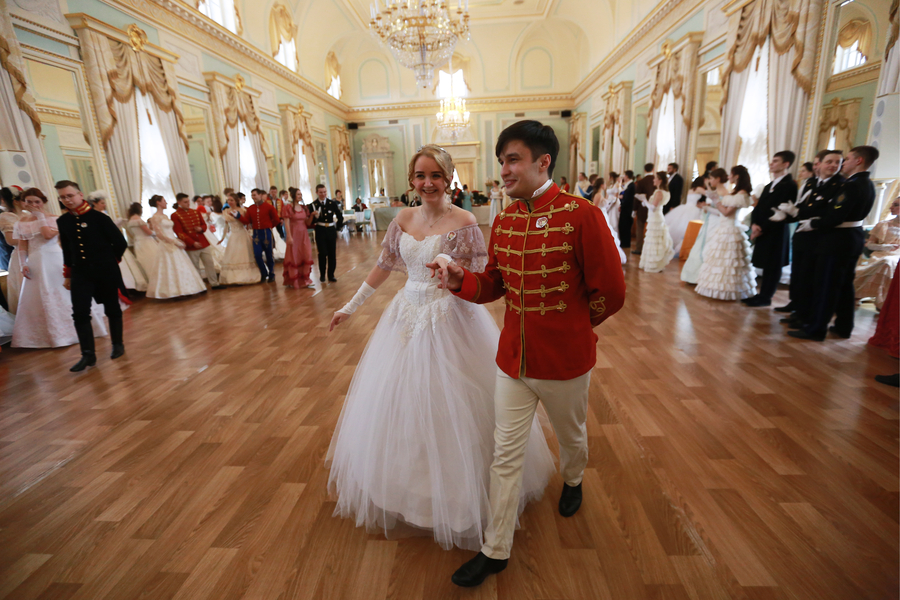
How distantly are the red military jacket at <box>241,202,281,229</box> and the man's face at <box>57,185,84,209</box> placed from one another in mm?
3400

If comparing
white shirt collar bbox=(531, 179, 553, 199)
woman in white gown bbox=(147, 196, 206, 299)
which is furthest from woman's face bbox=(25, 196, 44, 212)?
white shirt collar bbox=(531, 179, 553, 199)

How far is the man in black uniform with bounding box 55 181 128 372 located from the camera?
11.7 feet

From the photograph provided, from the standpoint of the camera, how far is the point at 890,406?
267 centimetres

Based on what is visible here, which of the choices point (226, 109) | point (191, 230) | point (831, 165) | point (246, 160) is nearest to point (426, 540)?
point (831, 165)

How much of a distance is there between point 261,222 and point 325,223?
118 cm

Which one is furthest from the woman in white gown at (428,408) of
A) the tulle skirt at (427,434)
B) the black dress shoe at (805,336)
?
the black dress shoe at (805,336)

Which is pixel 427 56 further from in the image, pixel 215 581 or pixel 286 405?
pixel 215 581

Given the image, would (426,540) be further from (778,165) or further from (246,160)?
(246,160)

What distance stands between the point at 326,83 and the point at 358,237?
6.29 metres

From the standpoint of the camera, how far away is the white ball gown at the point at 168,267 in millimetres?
6184

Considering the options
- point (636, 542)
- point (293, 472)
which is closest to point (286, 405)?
point (293, 472)

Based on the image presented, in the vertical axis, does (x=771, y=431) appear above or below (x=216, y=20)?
below

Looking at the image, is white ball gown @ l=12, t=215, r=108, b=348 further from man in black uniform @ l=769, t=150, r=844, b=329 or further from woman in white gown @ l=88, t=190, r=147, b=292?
man in black uniform @ l=769, t=150, r=844, b=329

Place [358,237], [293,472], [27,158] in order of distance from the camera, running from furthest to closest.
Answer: [358,237], [27,158], [293,472]
